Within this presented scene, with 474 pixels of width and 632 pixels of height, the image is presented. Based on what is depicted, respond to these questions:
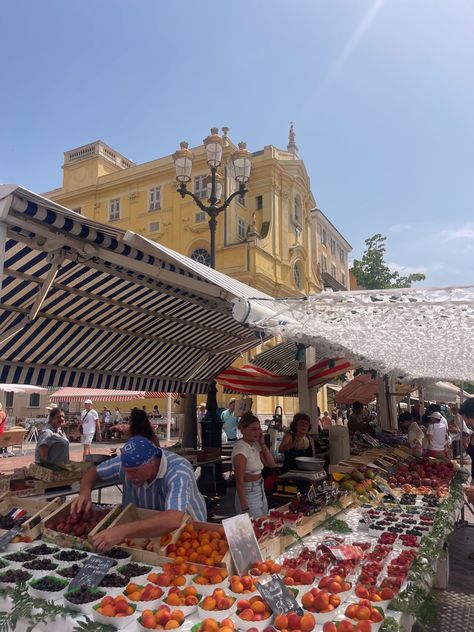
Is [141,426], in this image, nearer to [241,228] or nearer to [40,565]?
[40,565]

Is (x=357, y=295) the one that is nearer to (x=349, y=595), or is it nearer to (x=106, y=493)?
(x=349, y=595)

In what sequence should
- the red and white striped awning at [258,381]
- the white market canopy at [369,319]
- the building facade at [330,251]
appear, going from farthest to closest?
the building facade at [330,251] → the red and white striped awning at [258,381] → the white market canopy at [369,319]

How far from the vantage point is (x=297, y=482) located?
5.12m

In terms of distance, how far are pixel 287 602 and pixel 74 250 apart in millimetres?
2604

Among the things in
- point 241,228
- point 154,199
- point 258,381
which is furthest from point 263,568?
point 154,199

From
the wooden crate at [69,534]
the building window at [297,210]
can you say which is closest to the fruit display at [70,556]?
the wooden crate at [69,534]

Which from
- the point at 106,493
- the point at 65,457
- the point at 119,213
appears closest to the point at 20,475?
the point at 65,457

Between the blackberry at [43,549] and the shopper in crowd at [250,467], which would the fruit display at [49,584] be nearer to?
the blackberry at [43,549]

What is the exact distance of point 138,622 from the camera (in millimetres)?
2098

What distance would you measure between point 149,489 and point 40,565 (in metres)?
0.85

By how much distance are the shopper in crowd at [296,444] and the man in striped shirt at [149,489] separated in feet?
9.04

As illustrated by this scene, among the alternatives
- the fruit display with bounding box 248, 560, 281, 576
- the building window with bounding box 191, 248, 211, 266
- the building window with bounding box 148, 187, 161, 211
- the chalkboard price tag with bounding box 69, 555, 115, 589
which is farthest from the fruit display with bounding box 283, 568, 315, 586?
the building window with bounding box 148, 187, 161, 211

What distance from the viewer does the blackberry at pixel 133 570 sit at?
256 cm

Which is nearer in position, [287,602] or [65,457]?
[287,602]
